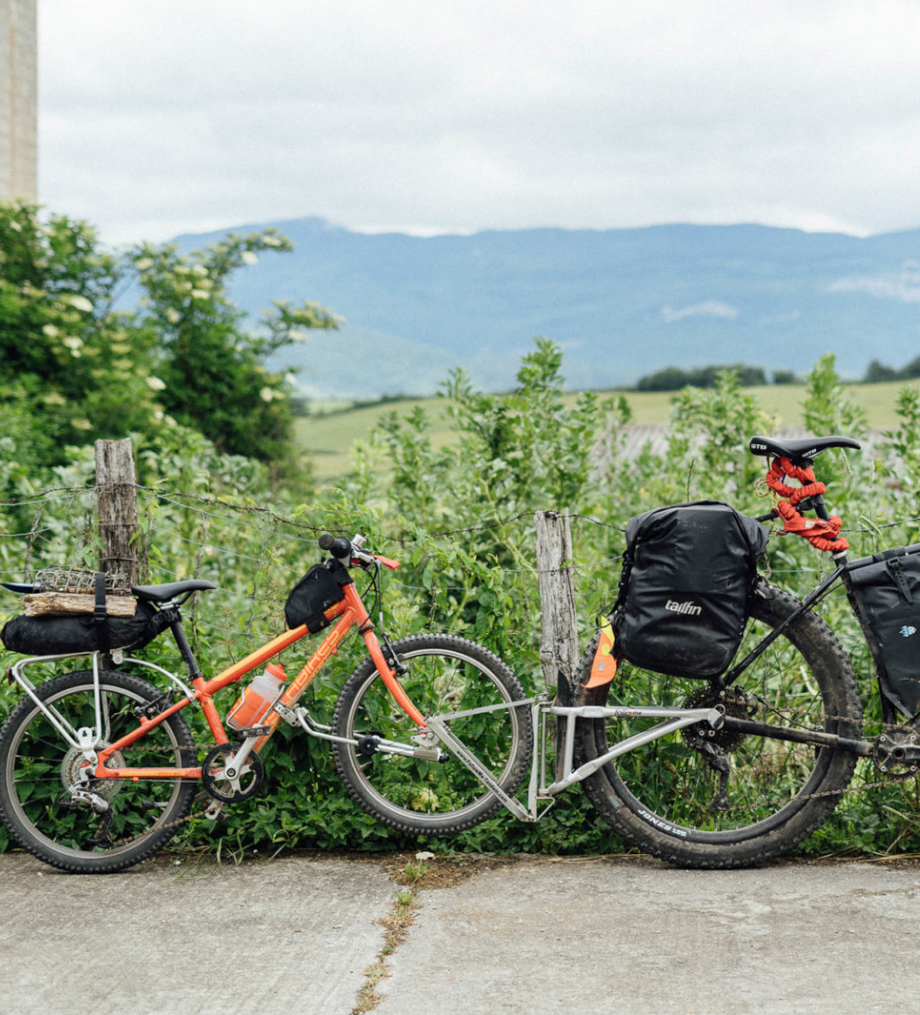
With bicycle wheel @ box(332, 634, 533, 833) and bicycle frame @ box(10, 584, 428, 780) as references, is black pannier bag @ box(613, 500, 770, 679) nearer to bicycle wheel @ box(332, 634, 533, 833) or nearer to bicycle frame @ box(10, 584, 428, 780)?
bicycle wheel @ box(332, 634, 533, 833)

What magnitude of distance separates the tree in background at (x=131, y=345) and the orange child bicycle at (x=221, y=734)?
7317 mm

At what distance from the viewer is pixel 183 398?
1605 centimetres

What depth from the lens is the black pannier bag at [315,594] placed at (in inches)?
180

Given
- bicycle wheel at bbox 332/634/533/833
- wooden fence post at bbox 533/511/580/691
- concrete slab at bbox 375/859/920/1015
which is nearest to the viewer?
concrete slab at bbox 375/859/920/1015

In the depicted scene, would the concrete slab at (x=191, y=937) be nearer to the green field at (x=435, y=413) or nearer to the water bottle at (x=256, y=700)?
the water bottle at (x=256, y=700)

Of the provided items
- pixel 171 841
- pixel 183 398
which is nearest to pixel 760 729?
pixel 171 841

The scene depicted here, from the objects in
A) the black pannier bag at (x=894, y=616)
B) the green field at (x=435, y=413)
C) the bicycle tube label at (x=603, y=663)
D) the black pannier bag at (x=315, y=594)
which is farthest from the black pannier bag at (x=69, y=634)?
the green field at (x=435, y=413)

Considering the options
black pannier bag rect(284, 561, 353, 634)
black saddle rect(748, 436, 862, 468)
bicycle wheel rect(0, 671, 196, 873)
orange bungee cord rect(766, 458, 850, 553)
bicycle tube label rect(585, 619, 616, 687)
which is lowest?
bicycle wheel rect(0, 671, 196, 873)

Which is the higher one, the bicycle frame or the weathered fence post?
the weathered fence post

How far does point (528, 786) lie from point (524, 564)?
98 cm

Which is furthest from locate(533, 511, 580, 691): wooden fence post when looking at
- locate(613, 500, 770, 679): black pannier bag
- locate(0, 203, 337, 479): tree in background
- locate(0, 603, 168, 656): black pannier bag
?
locate(0, 203, 337, 479): tree in background

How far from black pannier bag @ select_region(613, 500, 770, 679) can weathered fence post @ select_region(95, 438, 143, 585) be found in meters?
2.17

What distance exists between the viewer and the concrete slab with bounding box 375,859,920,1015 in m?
3.32

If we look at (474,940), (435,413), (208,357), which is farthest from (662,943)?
(435,413)
